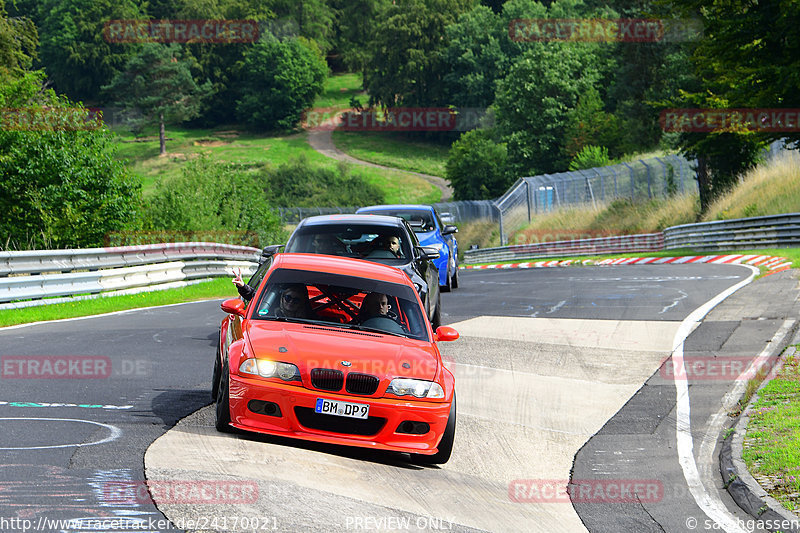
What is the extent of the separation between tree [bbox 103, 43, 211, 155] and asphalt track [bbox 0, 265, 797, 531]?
119 metres

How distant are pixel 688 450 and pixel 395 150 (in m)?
124

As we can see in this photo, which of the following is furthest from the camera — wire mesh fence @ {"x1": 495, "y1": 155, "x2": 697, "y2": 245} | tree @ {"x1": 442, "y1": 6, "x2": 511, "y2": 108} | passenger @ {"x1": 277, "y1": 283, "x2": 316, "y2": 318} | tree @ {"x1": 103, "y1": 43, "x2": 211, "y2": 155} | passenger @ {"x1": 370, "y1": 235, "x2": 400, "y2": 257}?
tree @ {"x1": 103, "y1": 43, "x2": 211, "y2": 155}

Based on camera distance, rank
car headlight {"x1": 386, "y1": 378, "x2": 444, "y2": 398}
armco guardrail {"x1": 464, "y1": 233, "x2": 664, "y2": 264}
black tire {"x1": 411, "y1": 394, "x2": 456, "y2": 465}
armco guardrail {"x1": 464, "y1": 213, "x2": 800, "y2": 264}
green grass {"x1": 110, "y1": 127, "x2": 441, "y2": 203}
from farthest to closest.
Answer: green grass {"x1": 110, "y1": 127, "x2": 441, "y2": 203} → armco guardrail {"x1": 464, "y1": 233, "x2": 664, "y2": 264} → armco guardrail {"x1": 464, "y1": 213, "x2": 800, "y2": 264} → black tire {"x1": 411, "y1": 394, "x2": 456, "y2": 465} → car headlight {"x1": 386, "y1": 378, "x2": 444, "y2": 398}

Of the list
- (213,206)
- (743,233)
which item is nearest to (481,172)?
(213,206)

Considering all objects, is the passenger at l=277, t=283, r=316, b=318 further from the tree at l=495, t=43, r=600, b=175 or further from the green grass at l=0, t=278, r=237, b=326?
the tree at l=495, t=43, r=600, b=175

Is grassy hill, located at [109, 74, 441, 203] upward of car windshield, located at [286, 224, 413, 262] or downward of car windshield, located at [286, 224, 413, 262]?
downward

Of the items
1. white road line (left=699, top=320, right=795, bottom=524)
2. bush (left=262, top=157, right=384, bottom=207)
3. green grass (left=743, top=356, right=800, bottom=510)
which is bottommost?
bush (left=262, top=157, right=384, bottom=207)

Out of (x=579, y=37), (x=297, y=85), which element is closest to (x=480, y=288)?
(x=579, y=37)

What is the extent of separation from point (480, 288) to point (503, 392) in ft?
40.2

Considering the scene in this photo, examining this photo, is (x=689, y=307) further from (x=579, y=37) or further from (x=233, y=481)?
(x=579, y=37)

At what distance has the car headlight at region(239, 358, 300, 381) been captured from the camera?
7008 millimetres

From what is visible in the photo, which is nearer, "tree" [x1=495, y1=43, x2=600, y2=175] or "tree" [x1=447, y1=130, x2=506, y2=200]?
"tree" [x1=495, y1=43, x2=600, y2=175]

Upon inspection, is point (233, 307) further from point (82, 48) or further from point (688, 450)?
point (82, 48)

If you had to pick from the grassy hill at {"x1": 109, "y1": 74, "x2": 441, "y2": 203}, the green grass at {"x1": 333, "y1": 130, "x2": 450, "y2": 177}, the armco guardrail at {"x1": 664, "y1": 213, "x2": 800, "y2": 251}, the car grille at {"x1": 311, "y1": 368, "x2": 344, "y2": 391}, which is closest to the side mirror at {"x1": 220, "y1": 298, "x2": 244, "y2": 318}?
the car grille at {"x1": 311, "y1": 368, "x2": 344, "y2": 391}
